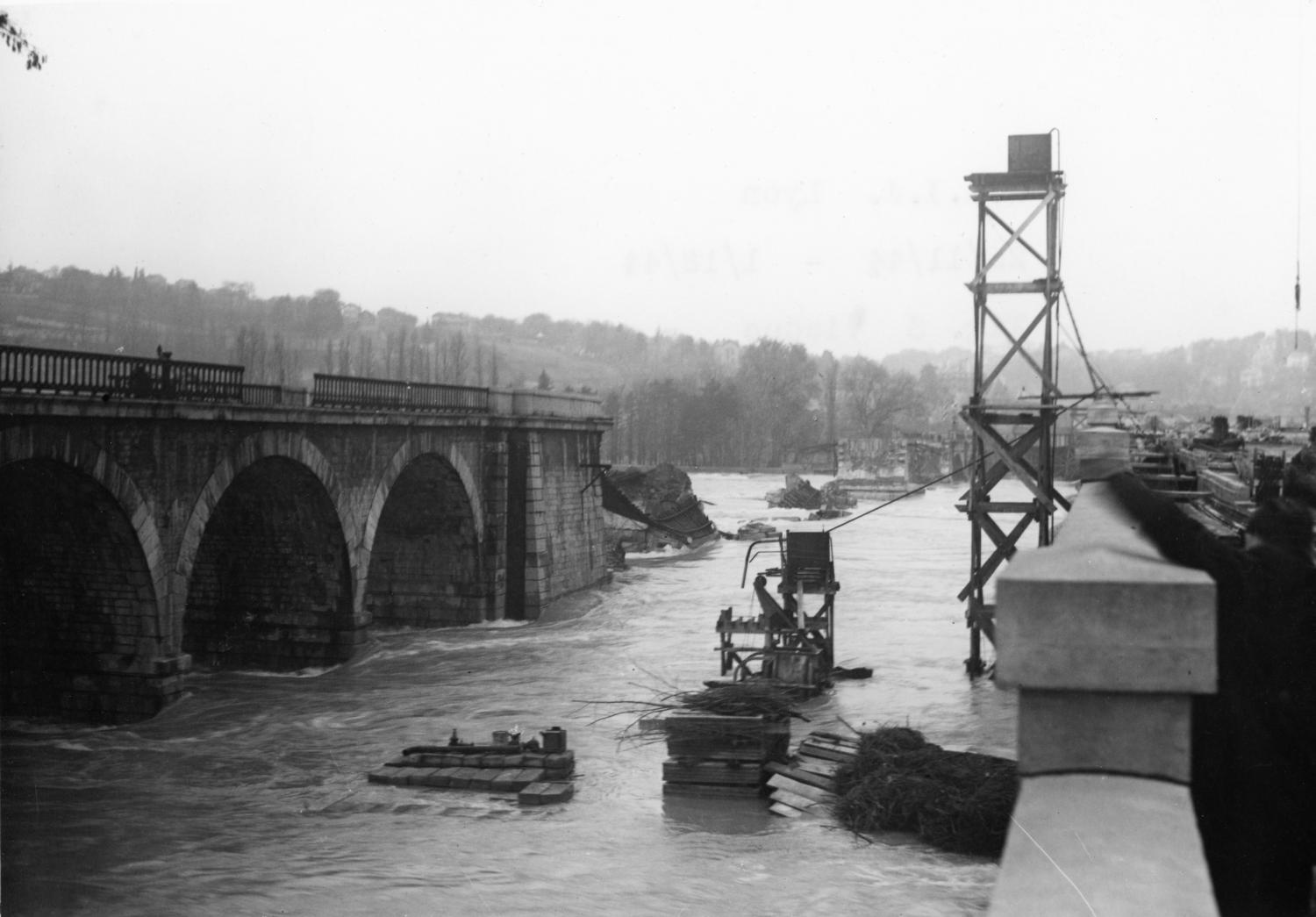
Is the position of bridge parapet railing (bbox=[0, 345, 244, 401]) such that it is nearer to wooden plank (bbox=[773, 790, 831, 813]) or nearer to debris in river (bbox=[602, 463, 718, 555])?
wooden plank (bbox=[773, 790, 831, 813])

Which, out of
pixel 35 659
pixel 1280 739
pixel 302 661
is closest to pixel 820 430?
pixel 302 661

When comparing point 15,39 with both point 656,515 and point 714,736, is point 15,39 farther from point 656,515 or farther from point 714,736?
point 656,515

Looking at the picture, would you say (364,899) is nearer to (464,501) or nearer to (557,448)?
(464,501)

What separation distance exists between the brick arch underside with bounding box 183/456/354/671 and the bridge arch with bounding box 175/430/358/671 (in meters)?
0.02

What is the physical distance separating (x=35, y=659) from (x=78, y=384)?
5094 mm

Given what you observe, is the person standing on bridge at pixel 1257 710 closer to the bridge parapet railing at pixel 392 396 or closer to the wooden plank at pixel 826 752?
the wooden plank at pixel 826 752

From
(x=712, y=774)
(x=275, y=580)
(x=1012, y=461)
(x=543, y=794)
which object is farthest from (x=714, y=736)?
(x=275, y=580)

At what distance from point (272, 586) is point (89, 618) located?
6.36m

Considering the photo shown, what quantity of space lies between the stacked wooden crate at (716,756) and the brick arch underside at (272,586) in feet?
42.1

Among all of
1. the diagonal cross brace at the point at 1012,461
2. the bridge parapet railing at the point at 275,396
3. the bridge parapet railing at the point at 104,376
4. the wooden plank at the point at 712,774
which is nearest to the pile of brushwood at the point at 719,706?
the wooden plank at the point at 712,774

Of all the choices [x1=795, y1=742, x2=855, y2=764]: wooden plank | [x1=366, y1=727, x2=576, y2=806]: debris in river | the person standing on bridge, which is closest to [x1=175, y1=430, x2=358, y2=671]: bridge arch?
[x1=366, y1=727, x2=576, y2=806]: debris in river

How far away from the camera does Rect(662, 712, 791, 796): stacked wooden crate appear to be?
14.7 meters

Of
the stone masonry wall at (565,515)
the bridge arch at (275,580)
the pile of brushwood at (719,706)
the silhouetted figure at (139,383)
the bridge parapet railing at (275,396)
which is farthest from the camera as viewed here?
the stone masonry wall at (565,515)

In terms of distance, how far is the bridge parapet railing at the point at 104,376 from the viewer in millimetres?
16828
